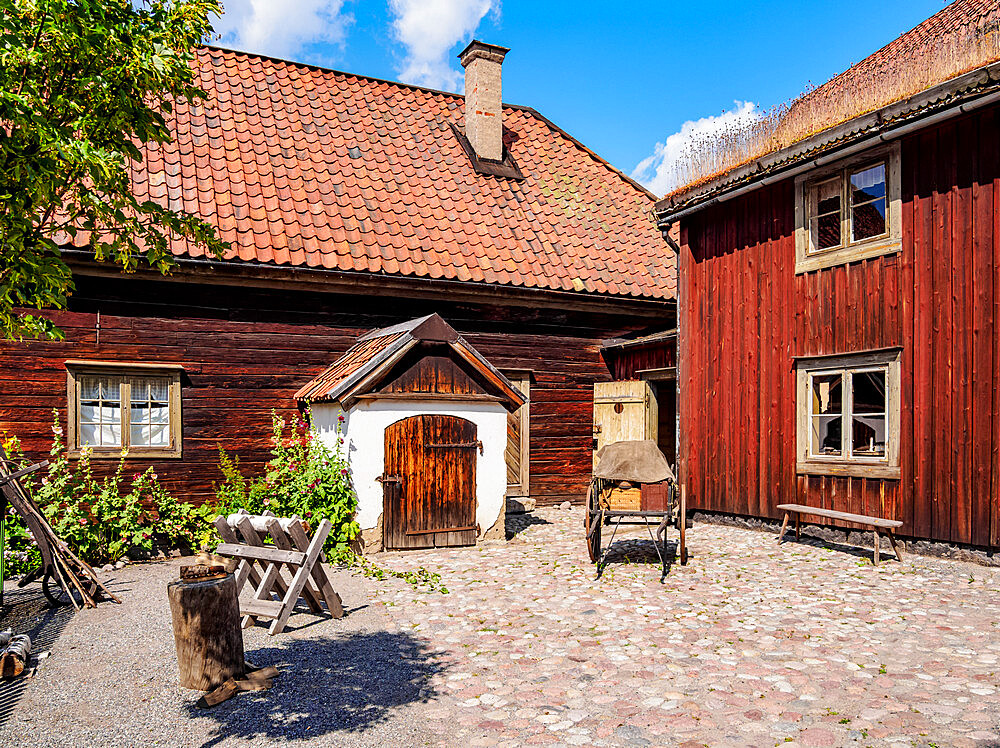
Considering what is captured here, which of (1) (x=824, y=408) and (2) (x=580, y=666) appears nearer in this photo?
(2) (x=580, y=666)

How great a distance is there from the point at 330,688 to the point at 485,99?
1278 cm

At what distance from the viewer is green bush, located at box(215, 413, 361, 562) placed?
938 centimetres

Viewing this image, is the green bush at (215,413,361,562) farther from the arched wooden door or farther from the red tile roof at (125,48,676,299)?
the red tile roof at (125,48,676,299)

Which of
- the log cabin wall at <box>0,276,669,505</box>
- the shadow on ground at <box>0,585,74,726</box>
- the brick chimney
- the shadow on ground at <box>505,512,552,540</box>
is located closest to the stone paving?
the shadow on ground at <box>505,512,552,540</box>

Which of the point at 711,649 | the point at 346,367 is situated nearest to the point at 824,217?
the point at 346,367

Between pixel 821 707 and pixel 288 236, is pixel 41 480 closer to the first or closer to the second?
pixel 288 236

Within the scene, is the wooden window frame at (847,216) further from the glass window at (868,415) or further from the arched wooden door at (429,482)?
the arched wooden door at (429,482)

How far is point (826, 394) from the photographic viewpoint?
10.2 meters

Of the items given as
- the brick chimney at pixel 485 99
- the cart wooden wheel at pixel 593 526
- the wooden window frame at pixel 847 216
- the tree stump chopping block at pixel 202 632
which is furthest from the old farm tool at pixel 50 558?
the brick chimney at pixel 485 99

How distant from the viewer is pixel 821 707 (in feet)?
14.9

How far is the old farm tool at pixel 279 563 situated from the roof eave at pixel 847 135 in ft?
24.7

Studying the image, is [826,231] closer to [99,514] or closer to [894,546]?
[894,546]

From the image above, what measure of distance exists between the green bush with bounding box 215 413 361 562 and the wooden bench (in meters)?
5.39

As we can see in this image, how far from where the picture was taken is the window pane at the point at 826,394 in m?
10.0
